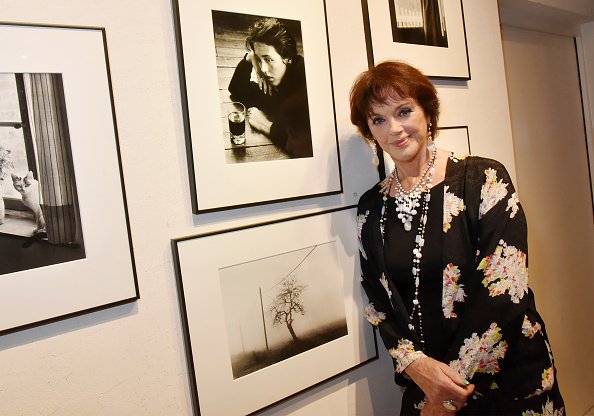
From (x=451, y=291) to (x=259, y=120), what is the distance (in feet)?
2.09

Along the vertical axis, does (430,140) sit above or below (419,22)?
below

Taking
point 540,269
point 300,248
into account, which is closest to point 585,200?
point 540,269

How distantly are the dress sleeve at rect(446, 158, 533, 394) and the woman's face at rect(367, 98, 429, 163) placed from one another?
A: 0.20 m

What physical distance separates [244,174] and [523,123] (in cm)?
170

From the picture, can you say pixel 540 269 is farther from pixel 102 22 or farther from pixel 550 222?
pixel 102 22

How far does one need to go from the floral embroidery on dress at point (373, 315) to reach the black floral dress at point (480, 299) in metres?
0.03

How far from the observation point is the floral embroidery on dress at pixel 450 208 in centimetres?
117

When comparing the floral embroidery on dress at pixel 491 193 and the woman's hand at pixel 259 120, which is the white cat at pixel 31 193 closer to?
the woman's hand at pixel 259 120

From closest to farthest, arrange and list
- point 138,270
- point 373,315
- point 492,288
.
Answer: point 138,270
point 492,288
point 373,315

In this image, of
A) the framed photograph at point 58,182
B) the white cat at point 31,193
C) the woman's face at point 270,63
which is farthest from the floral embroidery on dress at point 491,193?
the white cat at point 31,193

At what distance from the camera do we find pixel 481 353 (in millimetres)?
1112

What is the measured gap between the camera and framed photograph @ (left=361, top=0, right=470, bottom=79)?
56.6 inches

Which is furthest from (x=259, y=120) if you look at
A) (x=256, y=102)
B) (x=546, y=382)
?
(x=546, y=382)

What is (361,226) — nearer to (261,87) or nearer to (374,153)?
(374,153)
